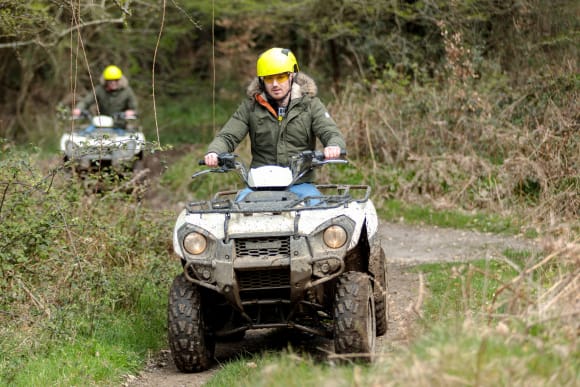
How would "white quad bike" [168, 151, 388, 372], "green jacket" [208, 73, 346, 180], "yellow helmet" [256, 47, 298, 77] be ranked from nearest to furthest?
1. "white quad bike" [168, 151, 388, 372]
2. "yellow helmet" [256, 47, 298, 77]
3. "green jacket" [208, 73, 346, 180]

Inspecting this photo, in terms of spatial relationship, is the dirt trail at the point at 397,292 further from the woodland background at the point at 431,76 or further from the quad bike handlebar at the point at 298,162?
the quad bike handlebar at the point at 298,162

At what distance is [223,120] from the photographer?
20.3 m

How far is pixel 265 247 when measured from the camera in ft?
23.1

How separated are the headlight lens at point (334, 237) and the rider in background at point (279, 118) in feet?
4.11

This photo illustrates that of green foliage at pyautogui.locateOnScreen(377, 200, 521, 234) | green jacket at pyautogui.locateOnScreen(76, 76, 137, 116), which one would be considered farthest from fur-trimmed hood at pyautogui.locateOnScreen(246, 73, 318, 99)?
green jacket at pyautogui.locateOnScreen(76, 76, 137, 116)

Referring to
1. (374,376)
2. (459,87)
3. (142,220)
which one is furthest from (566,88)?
(374,376)

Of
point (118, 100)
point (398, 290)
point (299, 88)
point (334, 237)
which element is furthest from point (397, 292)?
point (118, 100)

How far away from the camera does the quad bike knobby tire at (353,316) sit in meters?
6.82

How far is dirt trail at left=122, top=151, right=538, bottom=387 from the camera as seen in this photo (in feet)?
24.3

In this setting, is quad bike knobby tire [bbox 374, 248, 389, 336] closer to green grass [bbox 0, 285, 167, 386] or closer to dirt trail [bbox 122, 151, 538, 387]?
dirt trail [bbox 122, 151, 538, 387]

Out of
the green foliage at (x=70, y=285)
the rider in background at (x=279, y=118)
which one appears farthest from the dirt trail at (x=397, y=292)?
the rider in background at (x=279, y=118)

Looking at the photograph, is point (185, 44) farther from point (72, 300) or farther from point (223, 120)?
point (72, 300)

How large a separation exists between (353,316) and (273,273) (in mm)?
661

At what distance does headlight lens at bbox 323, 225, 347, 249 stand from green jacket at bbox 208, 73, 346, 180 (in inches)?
54.7
